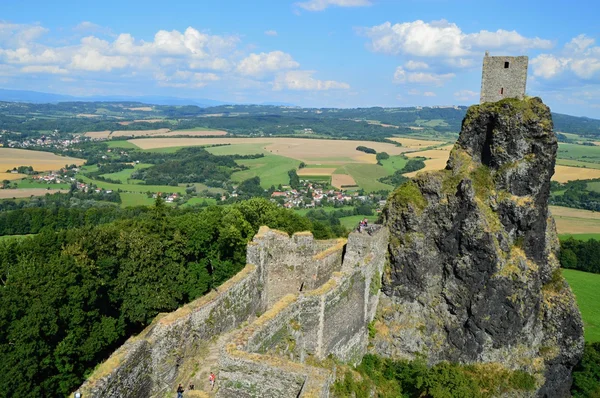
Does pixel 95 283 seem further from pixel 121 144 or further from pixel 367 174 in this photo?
pixel 121 144

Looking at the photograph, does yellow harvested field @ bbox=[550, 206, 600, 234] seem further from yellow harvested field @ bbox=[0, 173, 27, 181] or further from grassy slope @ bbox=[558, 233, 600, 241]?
yellow harvested field @ bbox=[0, 173, 27, 181]

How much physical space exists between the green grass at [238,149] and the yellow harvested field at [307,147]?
3320 millimetres

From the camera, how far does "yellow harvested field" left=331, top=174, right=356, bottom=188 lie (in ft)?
333

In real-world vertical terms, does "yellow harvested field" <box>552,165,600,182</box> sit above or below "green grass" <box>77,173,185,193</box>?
above

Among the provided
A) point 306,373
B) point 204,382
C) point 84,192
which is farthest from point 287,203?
point 306,373

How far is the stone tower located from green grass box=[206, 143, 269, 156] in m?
121

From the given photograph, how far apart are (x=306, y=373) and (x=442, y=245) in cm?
1916

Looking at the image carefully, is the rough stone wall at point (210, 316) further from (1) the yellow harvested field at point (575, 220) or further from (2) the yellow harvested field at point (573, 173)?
(2) the yellow harvested field at point (573, 173)

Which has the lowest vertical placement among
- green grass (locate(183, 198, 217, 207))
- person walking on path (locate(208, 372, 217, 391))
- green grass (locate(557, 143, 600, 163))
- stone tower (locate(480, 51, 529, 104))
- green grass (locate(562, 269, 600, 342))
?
green grass (locate(562, 269, 600, 342))

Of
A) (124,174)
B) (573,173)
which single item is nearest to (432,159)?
(573,173)

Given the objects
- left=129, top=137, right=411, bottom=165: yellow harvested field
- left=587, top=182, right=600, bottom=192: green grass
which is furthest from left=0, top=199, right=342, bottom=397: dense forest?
left=129, top=137, right=411, bottom=165: yellow harvested field

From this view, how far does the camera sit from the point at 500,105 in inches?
1093

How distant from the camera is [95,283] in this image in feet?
80.6

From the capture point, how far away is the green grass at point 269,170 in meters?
109
